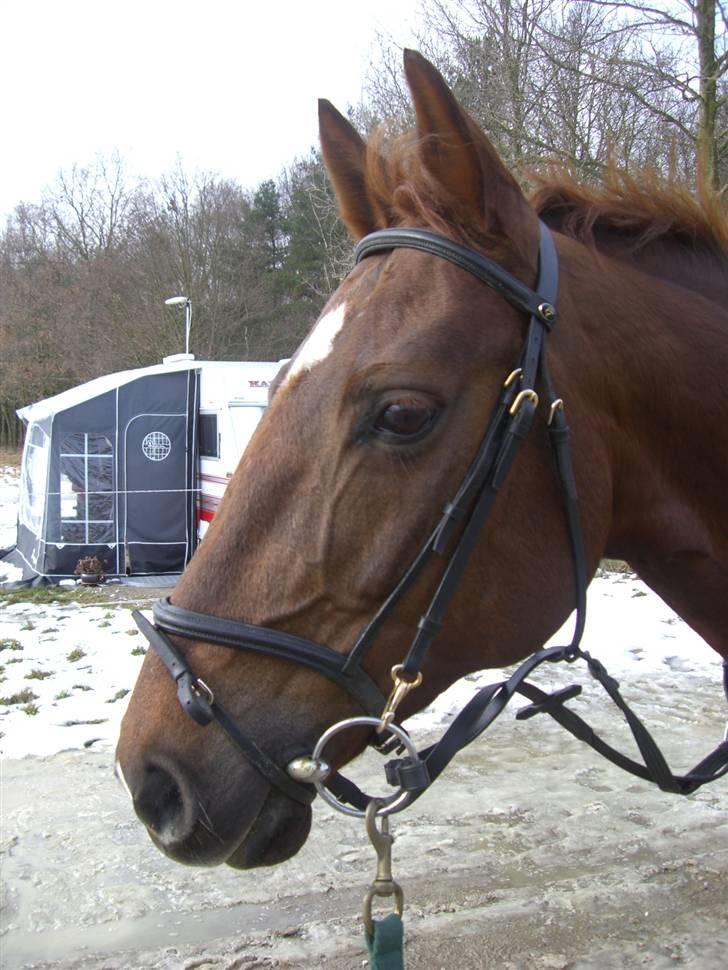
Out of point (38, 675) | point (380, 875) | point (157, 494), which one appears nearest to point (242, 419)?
point (157, 494)

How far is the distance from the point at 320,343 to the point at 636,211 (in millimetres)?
960

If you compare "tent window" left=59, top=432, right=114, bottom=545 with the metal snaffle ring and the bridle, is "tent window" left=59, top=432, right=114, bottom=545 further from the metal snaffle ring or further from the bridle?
the metal snaffle ring

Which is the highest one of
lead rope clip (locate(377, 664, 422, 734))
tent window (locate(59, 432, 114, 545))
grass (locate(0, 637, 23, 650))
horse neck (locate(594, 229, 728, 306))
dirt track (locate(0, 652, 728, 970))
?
horse neck (locate(594, 229, 728, 306))

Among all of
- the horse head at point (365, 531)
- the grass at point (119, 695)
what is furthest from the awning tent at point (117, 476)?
the horse head at point (365, 531)

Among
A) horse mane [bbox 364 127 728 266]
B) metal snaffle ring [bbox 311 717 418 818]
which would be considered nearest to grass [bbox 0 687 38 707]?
metal snaffle ring [bbox 311 717 418 818]

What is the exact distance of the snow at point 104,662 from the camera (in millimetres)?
5422

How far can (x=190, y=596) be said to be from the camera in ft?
5.17

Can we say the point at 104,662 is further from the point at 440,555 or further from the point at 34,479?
the point at 34,479

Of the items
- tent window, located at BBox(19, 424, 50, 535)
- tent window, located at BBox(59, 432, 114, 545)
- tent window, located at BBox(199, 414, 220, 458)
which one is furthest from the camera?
tent window, located at BBox(199, 414, 220, 458)

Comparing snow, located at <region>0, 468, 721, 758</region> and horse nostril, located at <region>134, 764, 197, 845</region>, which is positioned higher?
horse nostril, located at <region>134, 764, 197, 845</region>

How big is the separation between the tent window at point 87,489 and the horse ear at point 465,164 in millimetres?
11506

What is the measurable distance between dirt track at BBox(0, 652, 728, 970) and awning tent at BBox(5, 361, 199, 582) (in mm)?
8056

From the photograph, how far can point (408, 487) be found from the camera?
5.10 ft

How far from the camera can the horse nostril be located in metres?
1.49
